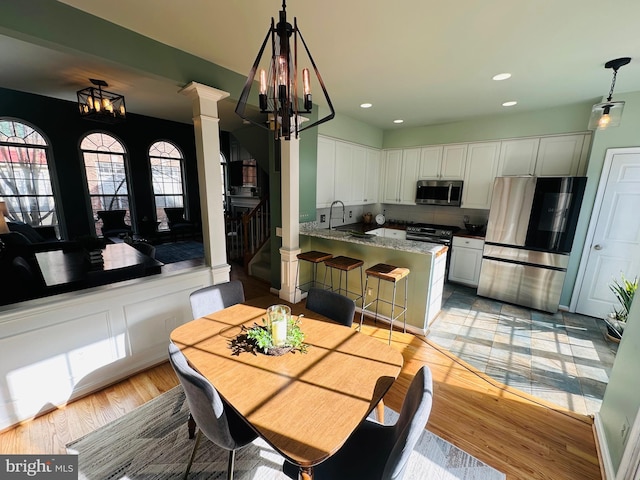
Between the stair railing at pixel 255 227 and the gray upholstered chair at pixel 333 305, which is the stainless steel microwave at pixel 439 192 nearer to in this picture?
the stair railing at pixel 255 227

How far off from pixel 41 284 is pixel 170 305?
91cm

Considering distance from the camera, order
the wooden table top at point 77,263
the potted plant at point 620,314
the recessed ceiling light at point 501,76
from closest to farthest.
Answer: the wooden table top at point 77,263, the recessed ceiling light at point 501,76, the potted plant at point 620,314

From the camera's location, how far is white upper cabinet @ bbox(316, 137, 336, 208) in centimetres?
389

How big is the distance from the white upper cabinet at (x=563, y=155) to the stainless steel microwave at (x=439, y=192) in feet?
3.49

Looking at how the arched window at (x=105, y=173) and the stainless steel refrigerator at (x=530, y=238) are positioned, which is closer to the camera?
the stainless steel refrigerator at (x=530, y=238)

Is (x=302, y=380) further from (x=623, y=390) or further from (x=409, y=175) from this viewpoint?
(x=409, y=175)

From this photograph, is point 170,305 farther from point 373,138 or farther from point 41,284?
point 373,138

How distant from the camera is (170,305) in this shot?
2428mm

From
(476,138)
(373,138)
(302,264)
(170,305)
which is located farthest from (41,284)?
(476,138)

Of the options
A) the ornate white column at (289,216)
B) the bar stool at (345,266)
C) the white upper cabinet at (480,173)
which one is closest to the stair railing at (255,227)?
the ornate white column at (289,216)

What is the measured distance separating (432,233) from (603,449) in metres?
3.24

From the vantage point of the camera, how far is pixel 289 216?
11.3 feet

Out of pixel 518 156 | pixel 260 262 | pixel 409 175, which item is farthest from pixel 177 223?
pixel 518 156
